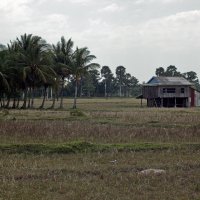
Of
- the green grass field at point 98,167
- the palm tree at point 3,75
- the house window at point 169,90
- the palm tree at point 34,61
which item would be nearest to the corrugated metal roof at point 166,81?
the house window at point 169,90

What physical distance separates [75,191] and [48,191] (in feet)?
1.69

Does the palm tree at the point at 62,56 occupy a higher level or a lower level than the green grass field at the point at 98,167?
higher

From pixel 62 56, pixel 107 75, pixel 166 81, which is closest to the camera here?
pixel 62 56

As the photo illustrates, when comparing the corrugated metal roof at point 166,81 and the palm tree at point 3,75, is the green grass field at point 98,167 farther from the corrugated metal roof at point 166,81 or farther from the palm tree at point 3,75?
the corrugated metal roof at point 166,81

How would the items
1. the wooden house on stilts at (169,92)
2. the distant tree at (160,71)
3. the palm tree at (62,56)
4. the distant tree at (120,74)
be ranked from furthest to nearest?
the distant tree at (120,74) → the distant tree at (160,71) → the wooden house on stilts at (169,92) → the palm tree at (62,56)

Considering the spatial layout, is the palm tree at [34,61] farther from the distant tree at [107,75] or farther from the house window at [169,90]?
the distant tree at [107,75]

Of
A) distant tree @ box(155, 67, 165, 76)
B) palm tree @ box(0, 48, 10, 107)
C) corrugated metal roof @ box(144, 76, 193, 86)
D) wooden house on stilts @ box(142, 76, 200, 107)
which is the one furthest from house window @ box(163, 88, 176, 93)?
distant tree @ box(155, 67, 165, 76)

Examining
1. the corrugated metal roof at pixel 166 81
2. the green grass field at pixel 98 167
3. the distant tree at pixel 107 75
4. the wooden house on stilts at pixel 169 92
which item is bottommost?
the green grass field at pixel 98 167

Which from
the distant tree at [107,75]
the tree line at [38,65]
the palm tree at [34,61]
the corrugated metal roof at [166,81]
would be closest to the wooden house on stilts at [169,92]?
the corrugated metal roof at [166,81]

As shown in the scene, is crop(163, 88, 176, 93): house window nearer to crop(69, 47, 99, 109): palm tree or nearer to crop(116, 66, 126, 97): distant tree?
crop(69, 47, 99, 109): palm tree

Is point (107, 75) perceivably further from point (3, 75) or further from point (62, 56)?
point (3, 75)

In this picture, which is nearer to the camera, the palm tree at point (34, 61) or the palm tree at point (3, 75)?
the palm tree at point (3, 75)

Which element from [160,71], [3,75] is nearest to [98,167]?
[3,75]

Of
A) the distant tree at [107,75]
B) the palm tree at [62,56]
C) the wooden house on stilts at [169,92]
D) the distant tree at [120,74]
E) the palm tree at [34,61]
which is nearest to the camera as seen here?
the palm tree at [34,61]
